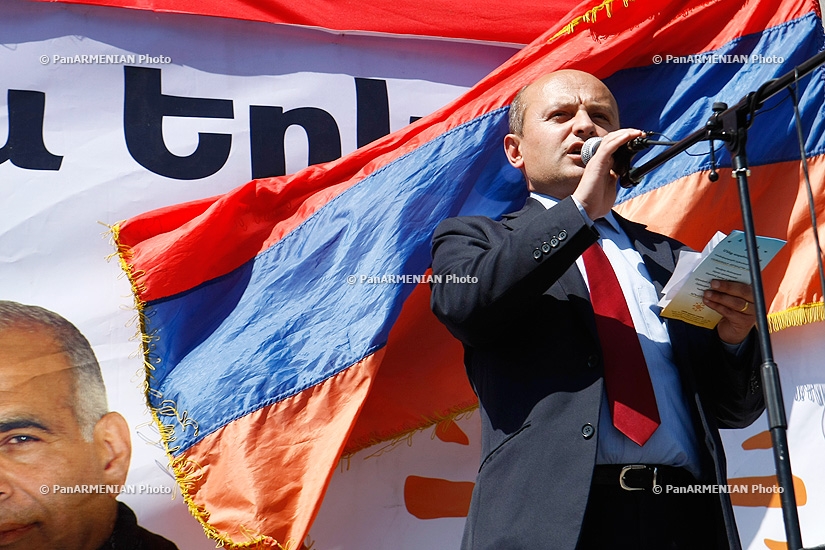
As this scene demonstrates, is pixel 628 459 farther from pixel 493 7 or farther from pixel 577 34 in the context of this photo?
pixel 493 7

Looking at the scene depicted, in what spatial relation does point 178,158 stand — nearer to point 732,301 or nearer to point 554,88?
point 554,88

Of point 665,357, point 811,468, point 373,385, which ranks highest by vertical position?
point 665,357

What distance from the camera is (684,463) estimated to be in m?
2.13

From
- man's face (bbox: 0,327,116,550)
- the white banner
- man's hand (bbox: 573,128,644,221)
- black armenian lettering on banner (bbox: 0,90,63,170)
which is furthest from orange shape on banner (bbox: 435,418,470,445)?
black armenian lettering on banner (bbox: 0,90,63,170)

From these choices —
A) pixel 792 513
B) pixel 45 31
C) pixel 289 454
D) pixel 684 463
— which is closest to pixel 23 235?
pixel 45 31

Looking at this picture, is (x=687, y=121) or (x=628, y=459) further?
(x=687, y=121)

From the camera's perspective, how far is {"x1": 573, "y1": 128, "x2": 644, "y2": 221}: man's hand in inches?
81.9

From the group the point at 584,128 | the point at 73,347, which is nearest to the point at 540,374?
the point at 584,128

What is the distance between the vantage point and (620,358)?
2.19 meters

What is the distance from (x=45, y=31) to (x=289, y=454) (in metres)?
1.59

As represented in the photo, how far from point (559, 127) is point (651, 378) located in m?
0.81

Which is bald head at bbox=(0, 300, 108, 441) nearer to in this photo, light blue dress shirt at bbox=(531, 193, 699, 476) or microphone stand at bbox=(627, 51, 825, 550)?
light blue dress shirt at bbox=(531, 193, 699, 476)

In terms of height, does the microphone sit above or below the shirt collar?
above

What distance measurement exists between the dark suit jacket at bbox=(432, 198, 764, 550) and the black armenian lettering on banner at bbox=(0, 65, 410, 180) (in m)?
1.17
